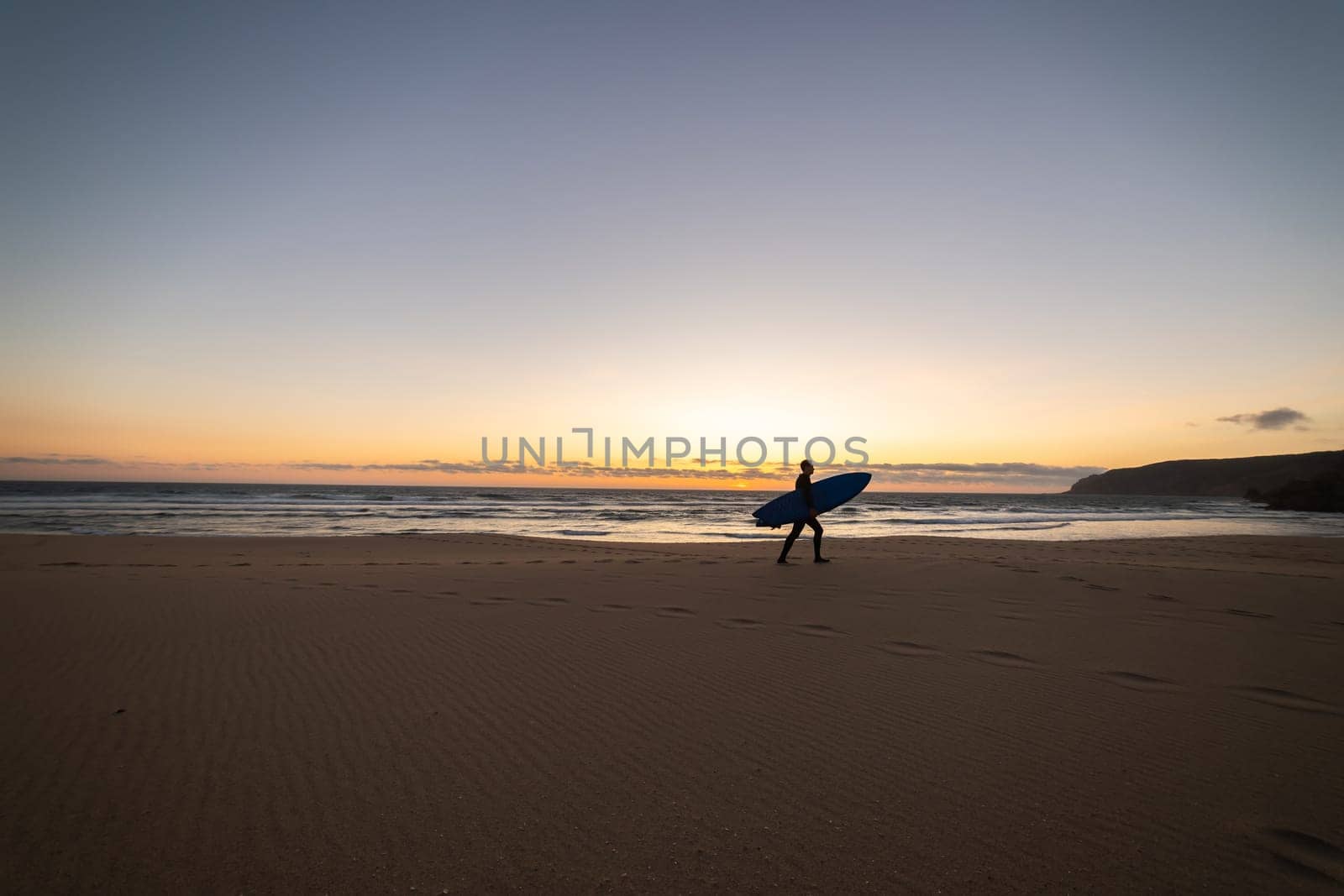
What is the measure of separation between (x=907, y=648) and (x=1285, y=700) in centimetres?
233

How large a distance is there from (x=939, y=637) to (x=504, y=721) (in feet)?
12.9

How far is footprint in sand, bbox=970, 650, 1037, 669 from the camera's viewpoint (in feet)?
15.9

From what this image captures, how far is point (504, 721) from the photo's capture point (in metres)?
3.69

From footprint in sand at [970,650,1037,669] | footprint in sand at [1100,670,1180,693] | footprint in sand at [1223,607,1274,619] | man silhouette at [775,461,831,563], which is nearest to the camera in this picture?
footprint in sand at [1100,670,1180,693]

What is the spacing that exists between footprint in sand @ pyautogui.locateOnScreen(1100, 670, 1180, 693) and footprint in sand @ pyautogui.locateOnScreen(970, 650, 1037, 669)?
0.48 metres

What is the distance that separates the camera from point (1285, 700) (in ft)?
13.5

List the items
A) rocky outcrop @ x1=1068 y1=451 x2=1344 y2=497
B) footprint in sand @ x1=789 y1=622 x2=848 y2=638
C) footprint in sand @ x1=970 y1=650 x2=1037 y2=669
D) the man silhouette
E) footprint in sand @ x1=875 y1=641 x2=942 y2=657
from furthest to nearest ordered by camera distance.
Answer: rocky outcrop @ x1=1068 y1=451 x2=1344 y2=497
the man silhouette
footprint in sand @ x1=789 y1=622 x2=848 y2=638
footprint in sand @ x1=875 y1=641 x2=942 y2=657
footprint in sand @ x1=970 y1=650 x2=1037 y2=669

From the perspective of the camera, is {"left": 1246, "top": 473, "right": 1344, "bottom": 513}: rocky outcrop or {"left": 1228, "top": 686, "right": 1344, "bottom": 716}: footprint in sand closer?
{"left": 1228, "top": 686, "right": 1344, "bottom": 716}: footprint in sand

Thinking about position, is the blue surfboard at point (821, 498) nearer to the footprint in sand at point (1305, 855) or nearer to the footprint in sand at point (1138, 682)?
the footprint in sand at point (1138, 682)

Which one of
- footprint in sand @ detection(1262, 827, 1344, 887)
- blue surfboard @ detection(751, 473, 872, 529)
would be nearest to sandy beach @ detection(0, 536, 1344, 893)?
footprint in sand @ detection(1262, 827, 1344, 887)

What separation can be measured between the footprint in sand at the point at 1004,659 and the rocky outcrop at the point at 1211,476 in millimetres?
84687

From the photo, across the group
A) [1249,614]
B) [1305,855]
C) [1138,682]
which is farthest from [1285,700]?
[1249,614]

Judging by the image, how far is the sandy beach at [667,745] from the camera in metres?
2.36

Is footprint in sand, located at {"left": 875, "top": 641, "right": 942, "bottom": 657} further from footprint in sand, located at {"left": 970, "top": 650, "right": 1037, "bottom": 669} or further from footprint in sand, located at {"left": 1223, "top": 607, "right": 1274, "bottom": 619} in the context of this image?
footprint in sand, located at {"left": 1223, "top": 607, "right": 1274, "bottom": 619}
